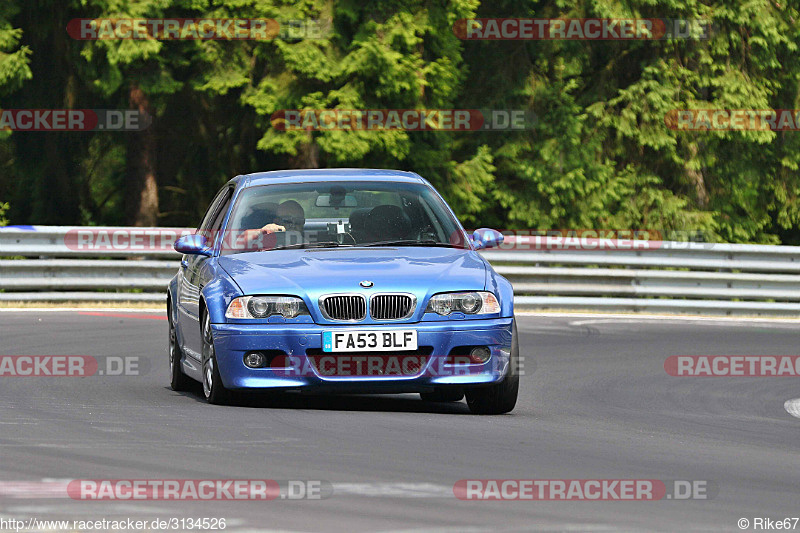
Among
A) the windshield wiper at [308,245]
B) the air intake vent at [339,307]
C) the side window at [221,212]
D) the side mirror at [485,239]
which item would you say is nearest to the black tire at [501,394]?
the air intake vent at [339,307]

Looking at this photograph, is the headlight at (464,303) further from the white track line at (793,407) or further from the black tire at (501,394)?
the white track line at (793,407)

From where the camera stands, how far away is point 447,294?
9.28 meters

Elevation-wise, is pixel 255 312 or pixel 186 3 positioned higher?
pixel 186 3

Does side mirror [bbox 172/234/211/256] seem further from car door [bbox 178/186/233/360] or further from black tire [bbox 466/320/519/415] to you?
black tire [bbox 466/320/519/415]

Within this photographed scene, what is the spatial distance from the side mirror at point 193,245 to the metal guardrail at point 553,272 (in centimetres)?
924

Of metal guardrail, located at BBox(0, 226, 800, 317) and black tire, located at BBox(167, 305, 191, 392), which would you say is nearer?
black tire, located at BBox(167, 305, 191, 392)

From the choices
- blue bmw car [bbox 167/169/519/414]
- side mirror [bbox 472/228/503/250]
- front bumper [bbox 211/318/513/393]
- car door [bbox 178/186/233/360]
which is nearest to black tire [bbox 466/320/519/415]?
blue bmw car [bbox 167/169/519/414]

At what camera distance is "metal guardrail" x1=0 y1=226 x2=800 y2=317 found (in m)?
19.8

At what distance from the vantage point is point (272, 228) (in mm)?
10367

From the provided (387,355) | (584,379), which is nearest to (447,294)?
(387,355)

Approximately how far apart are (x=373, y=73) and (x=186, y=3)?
11.6ft

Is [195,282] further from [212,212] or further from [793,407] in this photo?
[793,407]

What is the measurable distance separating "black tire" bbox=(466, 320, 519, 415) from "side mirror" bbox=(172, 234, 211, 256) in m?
2.06

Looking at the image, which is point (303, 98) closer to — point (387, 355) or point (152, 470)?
point (387, 355)
